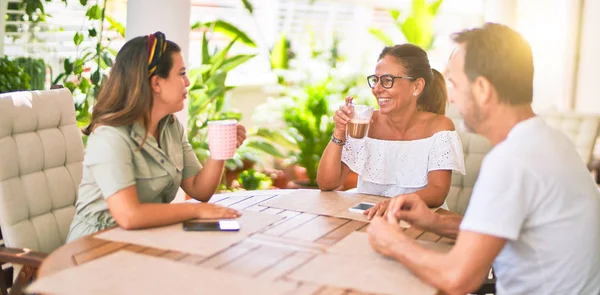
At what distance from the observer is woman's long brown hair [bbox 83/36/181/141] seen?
7.16 feet

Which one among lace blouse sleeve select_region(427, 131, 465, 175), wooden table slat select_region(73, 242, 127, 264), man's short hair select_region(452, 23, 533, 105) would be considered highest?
man's short hair select_region(452, 23, 533, 105)

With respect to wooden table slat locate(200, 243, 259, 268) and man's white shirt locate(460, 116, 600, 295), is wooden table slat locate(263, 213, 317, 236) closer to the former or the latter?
wooden table slat locate(200, 243, 259, 268)

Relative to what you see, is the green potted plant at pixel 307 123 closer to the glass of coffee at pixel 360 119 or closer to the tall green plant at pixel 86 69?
the tall green plant at pixel 86 69

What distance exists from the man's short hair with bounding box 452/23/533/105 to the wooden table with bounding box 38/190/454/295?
1.68 ft

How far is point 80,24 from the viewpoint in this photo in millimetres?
4242

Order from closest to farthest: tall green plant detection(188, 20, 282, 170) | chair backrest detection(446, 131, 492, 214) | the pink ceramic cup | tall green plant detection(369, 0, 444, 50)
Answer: the pink ceramic cup
chair backrest detection(446, 131, 492, 214)
tall green plant detection(188, 20, 282, 170)
tall green plant detection(369, 0, 444, 50)

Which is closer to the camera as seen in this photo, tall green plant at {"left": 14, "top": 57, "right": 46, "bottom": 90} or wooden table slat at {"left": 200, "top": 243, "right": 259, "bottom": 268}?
wooden table slat at {"left": 200, "top": 243, "right": 259, "bottom": 268}

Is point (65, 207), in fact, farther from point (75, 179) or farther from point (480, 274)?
point (480, 274)

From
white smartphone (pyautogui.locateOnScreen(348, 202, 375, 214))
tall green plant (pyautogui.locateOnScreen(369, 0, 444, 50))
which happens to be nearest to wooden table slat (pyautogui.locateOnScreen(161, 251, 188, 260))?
white smartphone (pyautogui.locateOnScreen(348, 202, 375, 214))

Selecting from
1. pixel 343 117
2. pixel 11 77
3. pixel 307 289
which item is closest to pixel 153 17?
pixel 11 77

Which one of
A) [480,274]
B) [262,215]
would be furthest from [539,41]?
[480,274]

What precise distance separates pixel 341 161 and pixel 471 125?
105cm

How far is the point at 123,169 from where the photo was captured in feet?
6.75

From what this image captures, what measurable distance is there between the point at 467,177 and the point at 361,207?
1.08 meters
